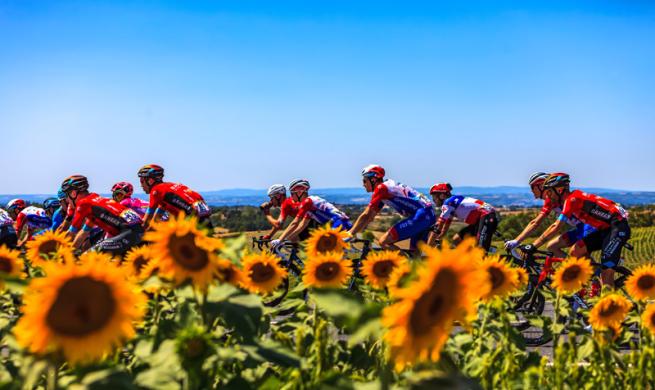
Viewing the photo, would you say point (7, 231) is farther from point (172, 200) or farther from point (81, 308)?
point (81, 308)

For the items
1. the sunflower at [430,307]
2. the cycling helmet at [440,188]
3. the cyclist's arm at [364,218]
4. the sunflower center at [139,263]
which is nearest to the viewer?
the sunflower at [430,307]

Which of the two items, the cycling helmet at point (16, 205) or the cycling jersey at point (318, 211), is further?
the cycling helmet at point (16, 205)

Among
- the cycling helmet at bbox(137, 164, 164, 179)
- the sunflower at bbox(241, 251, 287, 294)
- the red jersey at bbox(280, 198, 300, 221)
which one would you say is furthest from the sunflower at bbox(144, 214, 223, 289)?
the red jersey at bbox(280, 198, 300, 221)

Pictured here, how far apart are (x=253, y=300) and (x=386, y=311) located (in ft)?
2.54

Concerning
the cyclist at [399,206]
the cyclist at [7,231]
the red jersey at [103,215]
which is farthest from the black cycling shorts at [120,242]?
the cyclist at [7,231]

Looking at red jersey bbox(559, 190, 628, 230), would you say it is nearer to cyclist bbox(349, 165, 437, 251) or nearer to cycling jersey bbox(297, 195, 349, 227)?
cyclist bbox(349, 165, 437, 251)

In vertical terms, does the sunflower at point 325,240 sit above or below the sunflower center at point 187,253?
below

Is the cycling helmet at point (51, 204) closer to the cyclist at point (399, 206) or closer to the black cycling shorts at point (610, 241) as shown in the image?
the cyclist at point (399, 206)

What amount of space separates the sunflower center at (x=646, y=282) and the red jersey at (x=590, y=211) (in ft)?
Answer: 13.0

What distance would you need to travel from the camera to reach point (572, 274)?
4.83 meters

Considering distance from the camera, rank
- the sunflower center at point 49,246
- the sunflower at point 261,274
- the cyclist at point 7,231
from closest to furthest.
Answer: the sunflower at point 261,274, the sunflower center at point 49,246, the cyclist at point 7,231

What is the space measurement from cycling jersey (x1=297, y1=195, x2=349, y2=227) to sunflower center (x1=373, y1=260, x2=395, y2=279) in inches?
275

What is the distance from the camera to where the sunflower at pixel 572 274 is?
4770 mm

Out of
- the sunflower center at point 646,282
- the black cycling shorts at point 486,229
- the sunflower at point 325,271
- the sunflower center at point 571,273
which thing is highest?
the sunflower at point 325,271
